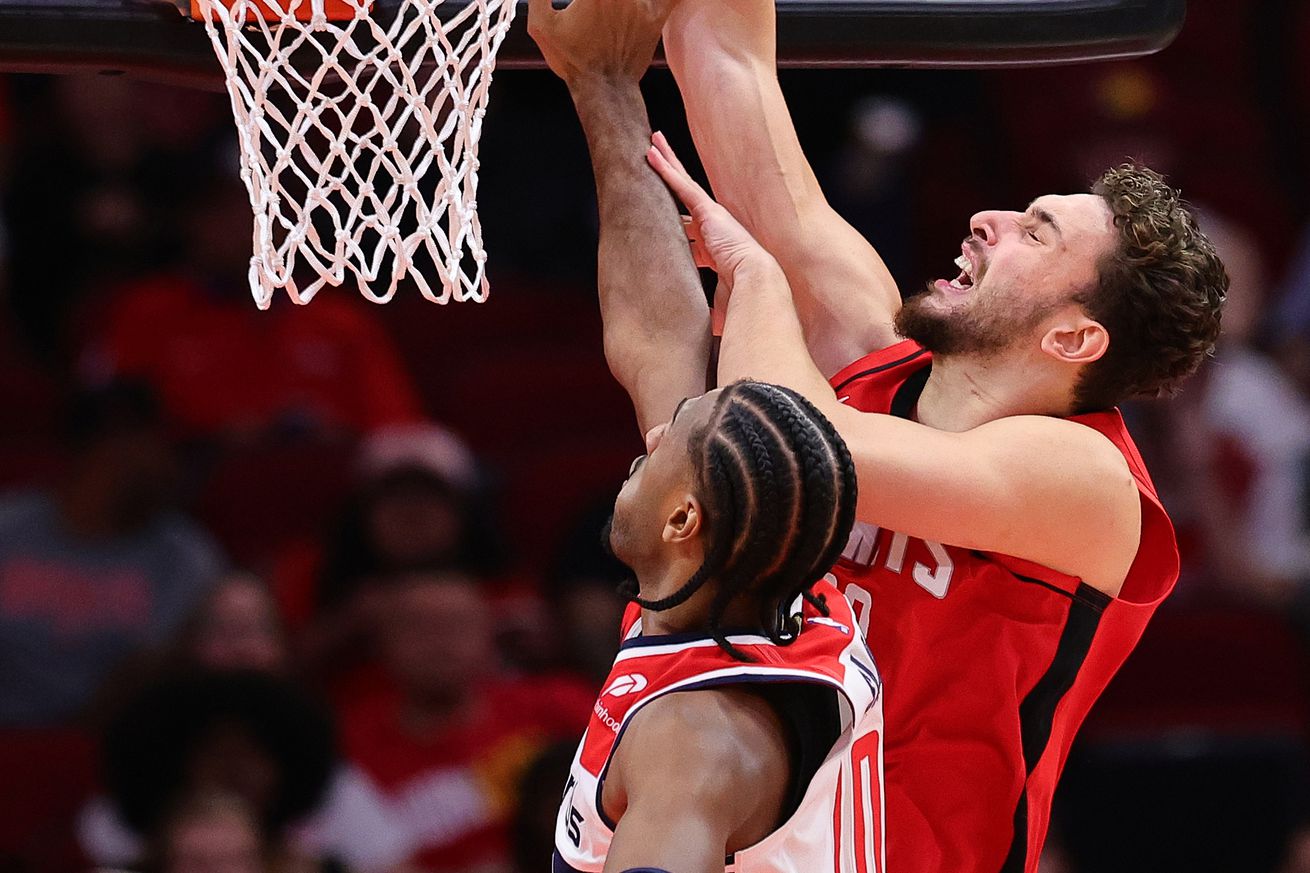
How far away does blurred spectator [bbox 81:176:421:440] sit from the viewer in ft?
22.4

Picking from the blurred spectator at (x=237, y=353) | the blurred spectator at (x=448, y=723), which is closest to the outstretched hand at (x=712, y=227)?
the blurred spectator at (x=448, y=723)

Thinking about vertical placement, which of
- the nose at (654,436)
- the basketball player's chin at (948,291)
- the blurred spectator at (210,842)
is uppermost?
the basketball player's chin at (948,291)

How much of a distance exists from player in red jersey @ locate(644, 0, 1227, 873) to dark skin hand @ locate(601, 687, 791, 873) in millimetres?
475

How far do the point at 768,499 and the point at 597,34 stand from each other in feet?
3.24

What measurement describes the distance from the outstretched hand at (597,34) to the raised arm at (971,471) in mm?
398

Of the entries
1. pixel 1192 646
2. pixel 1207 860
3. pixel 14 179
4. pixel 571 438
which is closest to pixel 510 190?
pixel 571 438

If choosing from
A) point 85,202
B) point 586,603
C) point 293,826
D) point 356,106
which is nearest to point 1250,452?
point 586,603

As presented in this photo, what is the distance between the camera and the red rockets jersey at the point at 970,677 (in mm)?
3008

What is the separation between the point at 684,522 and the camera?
2.60 m

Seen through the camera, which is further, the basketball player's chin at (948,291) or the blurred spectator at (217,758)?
the blurred spectator at (217,758)

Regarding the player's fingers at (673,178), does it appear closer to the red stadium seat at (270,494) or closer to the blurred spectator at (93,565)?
the blurred spectator at (93,565)

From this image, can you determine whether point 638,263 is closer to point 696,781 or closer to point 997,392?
point 997,392

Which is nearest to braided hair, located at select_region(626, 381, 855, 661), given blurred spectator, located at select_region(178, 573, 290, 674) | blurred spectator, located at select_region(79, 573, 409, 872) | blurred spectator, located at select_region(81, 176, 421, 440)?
blurred spectator, located at select_region(79, 573, 409, 872)

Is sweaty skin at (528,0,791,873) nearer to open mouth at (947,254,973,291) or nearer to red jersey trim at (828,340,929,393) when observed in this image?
red jersey trim at (828,340,929,393)
